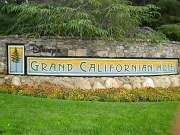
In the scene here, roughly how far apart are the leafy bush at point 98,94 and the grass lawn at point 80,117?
2.16ft

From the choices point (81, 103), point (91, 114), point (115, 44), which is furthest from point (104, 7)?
point (91, 114)

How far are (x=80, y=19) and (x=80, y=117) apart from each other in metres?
4.62

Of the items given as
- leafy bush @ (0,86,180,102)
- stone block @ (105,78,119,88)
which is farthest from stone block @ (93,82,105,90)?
leafy bush @ (0,86,180,102)

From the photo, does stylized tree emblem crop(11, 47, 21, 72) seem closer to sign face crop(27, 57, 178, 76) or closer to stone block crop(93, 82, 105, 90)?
sign face crop(27, 57, 178, 76)

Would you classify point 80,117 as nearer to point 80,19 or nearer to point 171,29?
point 80,19

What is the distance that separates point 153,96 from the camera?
10.6 meters

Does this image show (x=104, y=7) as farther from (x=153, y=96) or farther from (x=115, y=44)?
(x=153, y=96)

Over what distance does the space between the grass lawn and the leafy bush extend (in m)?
Answer: 0.66

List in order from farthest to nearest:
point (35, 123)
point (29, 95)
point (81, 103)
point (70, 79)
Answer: point (70, 79)
point (29, 95)
point (81, 103)
point (35, 123)

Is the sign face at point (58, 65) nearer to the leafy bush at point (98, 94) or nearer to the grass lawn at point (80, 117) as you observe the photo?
the leafy bush at point (98, 94)

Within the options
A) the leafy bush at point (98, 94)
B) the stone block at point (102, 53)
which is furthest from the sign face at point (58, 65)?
the leafy bush at point (98, 94)

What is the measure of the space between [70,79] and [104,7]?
2706mm

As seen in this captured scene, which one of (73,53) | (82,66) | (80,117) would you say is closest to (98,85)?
(82,66)

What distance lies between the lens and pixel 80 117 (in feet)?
24.8
